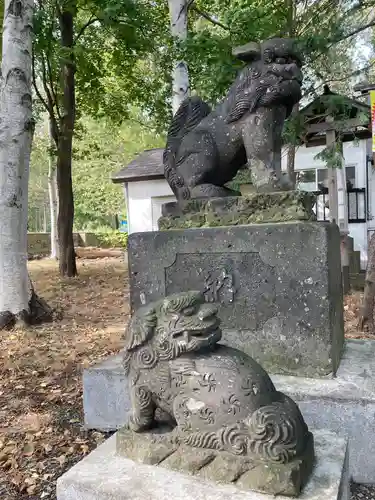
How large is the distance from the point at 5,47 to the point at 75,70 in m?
5.72

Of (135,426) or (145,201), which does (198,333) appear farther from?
(145,201)

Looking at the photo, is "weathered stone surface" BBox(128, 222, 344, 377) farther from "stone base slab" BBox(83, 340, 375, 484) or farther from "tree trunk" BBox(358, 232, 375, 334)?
"tree trunk" BBox(358, 232, 375, 334)

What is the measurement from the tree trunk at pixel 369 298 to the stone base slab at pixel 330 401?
251 centimetres

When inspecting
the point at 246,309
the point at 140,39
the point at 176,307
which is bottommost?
the point at 246,309

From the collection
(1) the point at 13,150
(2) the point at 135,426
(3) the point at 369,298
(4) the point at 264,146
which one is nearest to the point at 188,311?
(2) the point at 135,426

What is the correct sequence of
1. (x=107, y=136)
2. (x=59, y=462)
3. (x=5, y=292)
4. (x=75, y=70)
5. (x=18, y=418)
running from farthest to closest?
(x=107, y=136)
(x=75, y=70)
(x=5, y=292)
(x=18, y=418)
(x=59, y=462)

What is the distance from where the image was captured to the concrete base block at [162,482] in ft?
5.74

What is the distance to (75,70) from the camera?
11.9 m

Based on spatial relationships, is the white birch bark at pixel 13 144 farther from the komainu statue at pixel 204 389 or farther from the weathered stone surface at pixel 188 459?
the weathered stone surface at pixel 188 459

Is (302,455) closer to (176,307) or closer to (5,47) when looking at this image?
(176,307)

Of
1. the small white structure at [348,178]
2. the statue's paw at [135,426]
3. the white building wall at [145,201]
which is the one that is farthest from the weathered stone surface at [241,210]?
the white building wall at [145,201]

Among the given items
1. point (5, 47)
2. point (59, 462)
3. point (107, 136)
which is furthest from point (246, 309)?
point (107, 136)

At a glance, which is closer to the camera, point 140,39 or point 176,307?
point 176,307

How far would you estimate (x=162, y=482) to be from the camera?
6.09 ft
